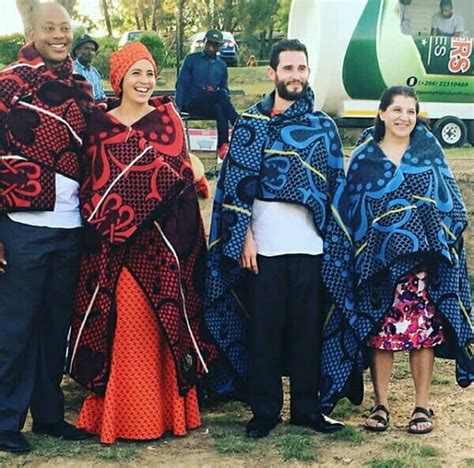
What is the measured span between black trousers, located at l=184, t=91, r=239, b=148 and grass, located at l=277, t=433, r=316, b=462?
17.2 ft

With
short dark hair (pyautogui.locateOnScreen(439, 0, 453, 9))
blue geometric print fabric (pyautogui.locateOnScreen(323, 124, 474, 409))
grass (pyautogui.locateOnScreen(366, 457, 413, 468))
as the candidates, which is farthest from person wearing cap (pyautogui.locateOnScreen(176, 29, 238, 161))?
grass (pyautogui.locateOnScreen(366, 457, 413, 468))

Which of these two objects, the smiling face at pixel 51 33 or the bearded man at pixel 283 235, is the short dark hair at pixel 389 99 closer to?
the bearded man at pixel 283 235

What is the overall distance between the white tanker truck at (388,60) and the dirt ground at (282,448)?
814 cm

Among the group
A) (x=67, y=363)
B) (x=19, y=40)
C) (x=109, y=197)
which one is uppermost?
(x=19, y=40)

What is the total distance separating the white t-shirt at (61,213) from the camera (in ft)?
14.3

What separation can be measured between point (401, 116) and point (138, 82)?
49.2 inches

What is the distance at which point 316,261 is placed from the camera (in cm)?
463

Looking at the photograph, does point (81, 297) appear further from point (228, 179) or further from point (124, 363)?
point (228, 179)

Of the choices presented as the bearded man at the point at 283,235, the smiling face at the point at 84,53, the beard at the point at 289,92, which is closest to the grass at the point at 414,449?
the bearded man at the point at 283,235

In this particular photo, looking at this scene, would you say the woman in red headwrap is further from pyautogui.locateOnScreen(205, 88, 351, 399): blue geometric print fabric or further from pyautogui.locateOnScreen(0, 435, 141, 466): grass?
pyautogui.locateOnScreen(205, 88, 351, 399): blue geometric print fabric

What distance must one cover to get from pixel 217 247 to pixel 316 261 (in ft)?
1.60

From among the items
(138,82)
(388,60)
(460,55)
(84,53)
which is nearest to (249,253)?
(138,82)

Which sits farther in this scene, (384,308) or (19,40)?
(19,40)

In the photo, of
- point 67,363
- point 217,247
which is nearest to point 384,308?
point 217,247
